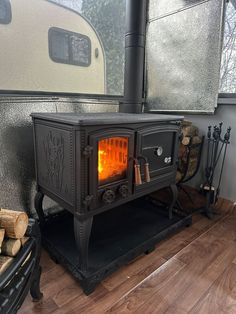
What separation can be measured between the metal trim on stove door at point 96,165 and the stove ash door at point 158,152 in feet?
0.22

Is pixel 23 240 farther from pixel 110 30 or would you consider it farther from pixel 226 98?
pixel 110 30

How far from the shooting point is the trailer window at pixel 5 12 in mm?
1420

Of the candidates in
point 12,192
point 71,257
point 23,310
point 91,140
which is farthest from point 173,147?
point 23,310

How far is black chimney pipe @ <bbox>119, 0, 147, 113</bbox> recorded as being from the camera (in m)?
1.66

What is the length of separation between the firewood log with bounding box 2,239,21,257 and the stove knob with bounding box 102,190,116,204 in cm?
47

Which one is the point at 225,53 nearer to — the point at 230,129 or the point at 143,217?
the point at 230,129

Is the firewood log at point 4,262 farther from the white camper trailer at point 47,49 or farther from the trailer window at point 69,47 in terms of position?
the trailer window at point 69,47

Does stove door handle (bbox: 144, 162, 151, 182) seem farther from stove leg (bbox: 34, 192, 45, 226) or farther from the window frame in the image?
the window frame

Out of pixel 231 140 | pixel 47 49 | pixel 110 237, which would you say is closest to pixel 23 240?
pixel 110 237

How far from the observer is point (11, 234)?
90 centimetres

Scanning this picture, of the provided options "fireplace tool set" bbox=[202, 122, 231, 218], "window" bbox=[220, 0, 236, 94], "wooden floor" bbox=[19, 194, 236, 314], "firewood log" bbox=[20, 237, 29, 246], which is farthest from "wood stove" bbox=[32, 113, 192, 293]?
"window" bbox=[220, 0, 236, 94]

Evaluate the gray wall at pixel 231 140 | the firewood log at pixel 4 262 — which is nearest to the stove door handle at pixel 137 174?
the firewood log at pixel 4 262

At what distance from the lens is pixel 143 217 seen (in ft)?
5.90

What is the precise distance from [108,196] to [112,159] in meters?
0.21
